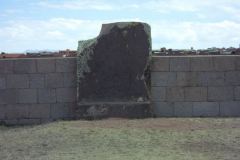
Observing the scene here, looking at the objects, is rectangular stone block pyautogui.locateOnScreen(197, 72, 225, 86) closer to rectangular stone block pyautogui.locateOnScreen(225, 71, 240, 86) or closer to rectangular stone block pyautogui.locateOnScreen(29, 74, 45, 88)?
rectangular stone block pyautogui.locateOnScreen(225, 71, 240, 86)

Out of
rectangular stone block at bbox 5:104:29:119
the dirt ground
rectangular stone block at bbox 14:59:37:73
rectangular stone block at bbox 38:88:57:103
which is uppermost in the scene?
rectangular stone block at bbox 14:59:37:73

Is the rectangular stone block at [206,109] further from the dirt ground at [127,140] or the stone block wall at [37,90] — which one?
the stone block wall at [37,90]

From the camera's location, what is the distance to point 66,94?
12.5 m

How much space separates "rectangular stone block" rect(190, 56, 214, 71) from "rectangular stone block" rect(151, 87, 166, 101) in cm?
91

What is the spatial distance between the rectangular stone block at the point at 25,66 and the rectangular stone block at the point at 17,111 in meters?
0.88

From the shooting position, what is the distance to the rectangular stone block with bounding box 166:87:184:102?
40.3ft

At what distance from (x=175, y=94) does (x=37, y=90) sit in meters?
3.43

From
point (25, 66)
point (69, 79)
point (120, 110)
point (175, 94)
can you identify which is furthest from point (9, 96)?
point (175, 94)

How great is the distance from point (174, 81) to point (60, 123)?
2.97m

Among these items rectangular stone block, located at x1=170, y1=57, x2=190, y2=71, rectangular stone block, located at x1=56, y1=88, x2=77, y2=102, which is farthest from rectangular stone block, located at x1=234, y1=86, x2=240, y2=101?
rectangular stone block, located at x1=56, y1=88, x2=77, y2=102

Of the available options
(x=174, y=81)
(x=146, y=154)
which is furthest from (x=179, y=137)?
(x=174, y=81)

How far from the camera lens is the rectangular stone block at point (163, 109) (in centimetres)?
1231

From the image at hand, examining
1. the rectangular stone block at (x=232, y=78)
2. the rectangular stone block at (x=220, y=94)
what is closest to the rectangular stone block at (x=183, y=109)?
the rectangular stone block at (x=220, y=94)

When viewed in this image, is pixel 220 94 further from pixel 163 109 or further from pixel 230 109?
pixel 163 109
